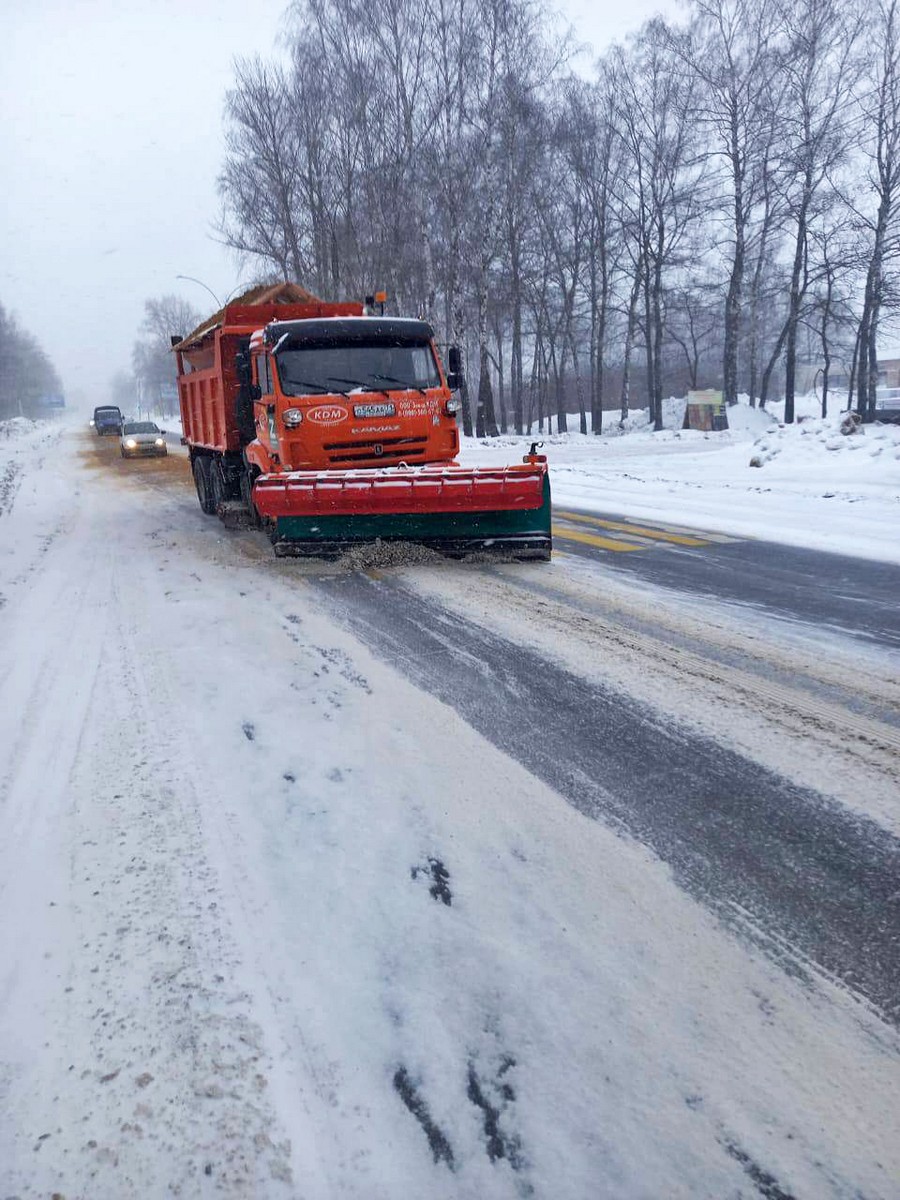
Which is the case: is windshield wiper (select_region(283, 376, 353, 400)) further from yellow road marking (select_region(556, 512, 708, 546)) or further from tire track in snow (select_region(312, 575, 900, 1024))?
tire track in snow (select_region(312, 575, 900, 1024))

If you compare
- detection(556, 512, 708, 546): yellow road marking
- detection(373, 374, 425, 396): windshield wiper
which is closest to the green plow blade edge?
detection(373, 374, 425, 396): windshield wiper

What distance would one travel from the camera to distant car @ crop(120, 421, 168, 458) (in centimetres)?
2865

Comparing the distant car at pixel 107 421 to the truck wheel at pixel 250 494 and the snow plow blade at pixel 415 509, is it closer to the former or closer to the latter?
the truck wheel at pixel 250 494

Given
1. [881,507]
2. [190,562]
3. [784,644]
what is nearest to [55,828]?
[784,644]

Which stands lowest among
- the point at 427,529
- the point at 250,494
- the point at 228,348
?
the point at 427,529

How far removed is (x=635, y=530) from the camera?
30.6 feet

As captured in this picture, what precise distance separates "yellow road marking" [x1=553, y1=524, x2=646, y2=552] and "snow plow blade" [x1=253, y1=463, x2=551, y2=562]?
108 cm

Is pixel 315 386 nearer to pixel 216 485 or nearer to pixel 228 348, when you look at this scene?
pixel 228 348

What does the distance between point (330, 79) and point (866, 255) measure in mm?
19241

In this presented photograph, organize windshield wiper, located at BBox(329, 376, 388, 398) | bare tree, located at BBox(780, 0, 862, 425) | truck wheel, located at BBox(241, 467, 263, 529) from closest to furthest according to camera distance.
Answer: windshield wiper, located at BBox(329, 376, 388, 398) → truck wheel, located at BBox(241, 467, 263, 529) → bare tree, located at BBox(780, 0, 862, 425)

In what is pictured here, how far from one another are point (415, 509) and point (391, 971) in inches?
218

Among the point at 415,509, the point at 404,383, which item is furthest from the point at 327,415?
the point at 415,509

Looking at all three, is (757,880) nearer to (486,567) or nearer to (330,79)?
(486,567)

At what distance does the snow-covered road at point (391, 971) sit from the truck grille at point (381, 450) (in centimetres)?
413
